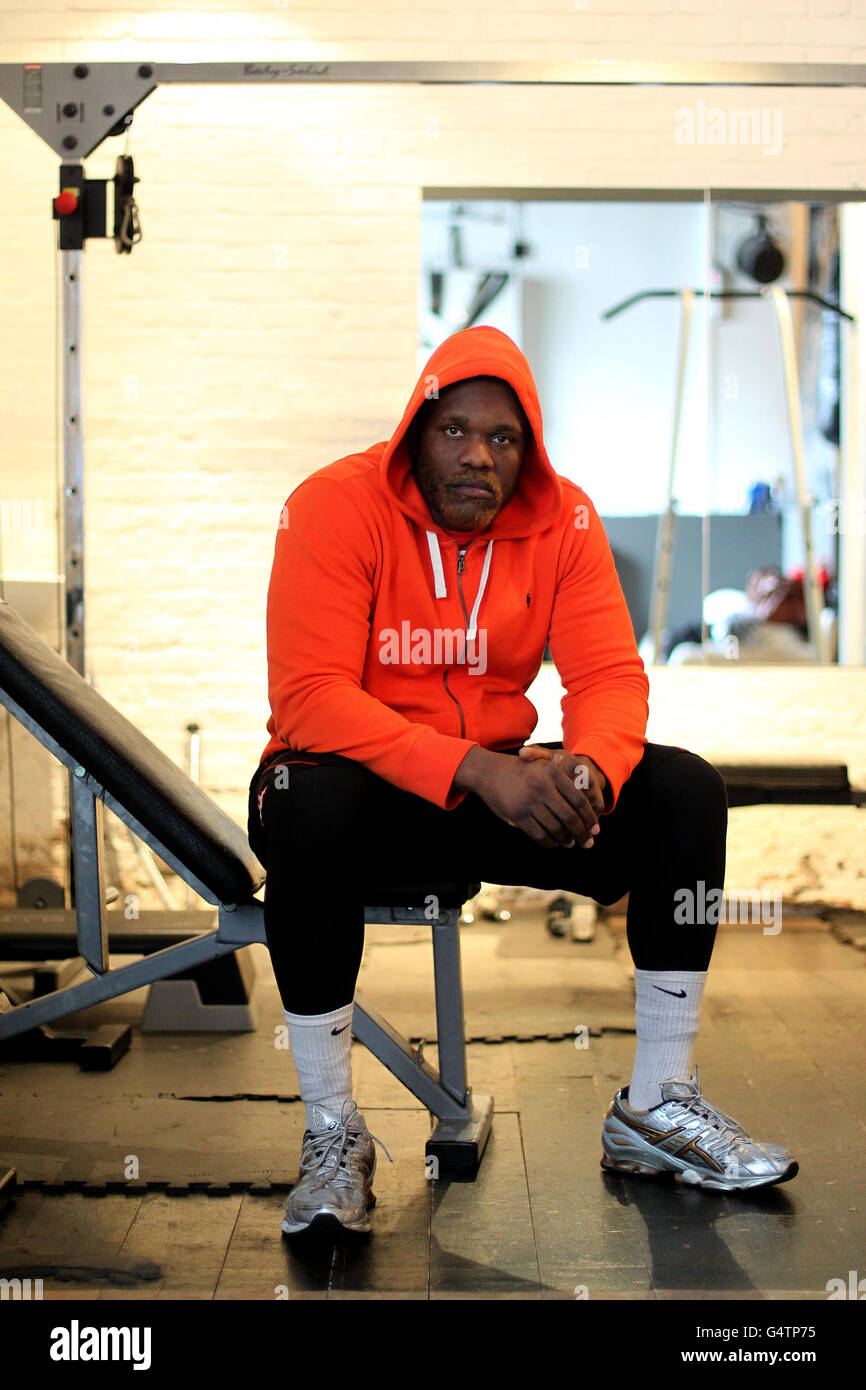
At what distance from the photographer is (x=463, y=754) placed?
1754 mm

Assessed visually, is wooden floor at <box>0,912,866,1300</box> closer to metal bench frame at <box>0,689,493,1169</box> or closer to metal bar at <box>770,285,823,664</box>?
metal bench frame at <box>0,689,493,1169</box>

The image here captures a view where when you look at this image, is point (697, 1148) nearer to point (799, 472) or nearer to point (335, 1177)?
point (335, 1177)

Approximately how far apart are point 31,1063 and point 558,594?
128 centimetres

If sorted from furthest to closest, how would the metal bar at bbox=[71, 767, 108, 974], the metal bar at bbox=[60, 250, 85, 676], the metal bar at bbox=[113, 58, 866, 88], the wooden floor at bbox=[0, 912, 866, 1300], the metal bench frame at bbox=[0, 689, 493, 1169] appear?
the metal bar at bbox=[60, 250, 85, 676], the metal bar at bbox=[113, 58, 866, 88], the metal bar at bbox=[71, 767, 108, 974], the metal bench frame at bbox=[0, 689, 493, 1169], the wooden floor at bbox=[0, 912, 866, 1300]

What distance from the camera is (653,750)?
1.90m

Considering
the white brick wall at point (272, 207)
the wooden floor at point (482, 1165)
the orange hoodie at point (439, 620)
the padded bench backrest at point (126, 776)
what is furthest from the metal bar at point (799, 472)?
the padded bench backrest at point (126, 776)

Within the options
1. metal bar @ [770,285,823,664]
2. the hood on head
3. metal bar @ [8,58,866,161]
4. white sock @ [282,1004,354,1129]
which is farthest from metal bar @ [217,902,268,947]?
metal bar @ [770,285,823,664]

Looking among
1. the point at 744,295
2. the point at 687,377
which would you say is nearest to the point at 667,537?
the point at 687,377

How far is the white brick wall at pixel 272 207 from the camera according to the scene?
3.53 metres

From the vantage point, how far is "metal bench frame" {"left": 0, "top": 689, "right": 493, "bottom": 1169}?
1904 mm

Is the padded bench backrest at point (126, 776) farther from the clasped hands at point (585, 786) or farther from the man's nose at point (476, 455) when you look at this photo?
the man's nose at point (476, 455)

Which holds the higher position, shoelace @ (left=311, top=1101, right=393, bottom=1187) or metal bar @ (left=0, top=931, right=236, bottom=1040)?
metal bar @ (left=0, top=931, right=236, bottom=1040)
